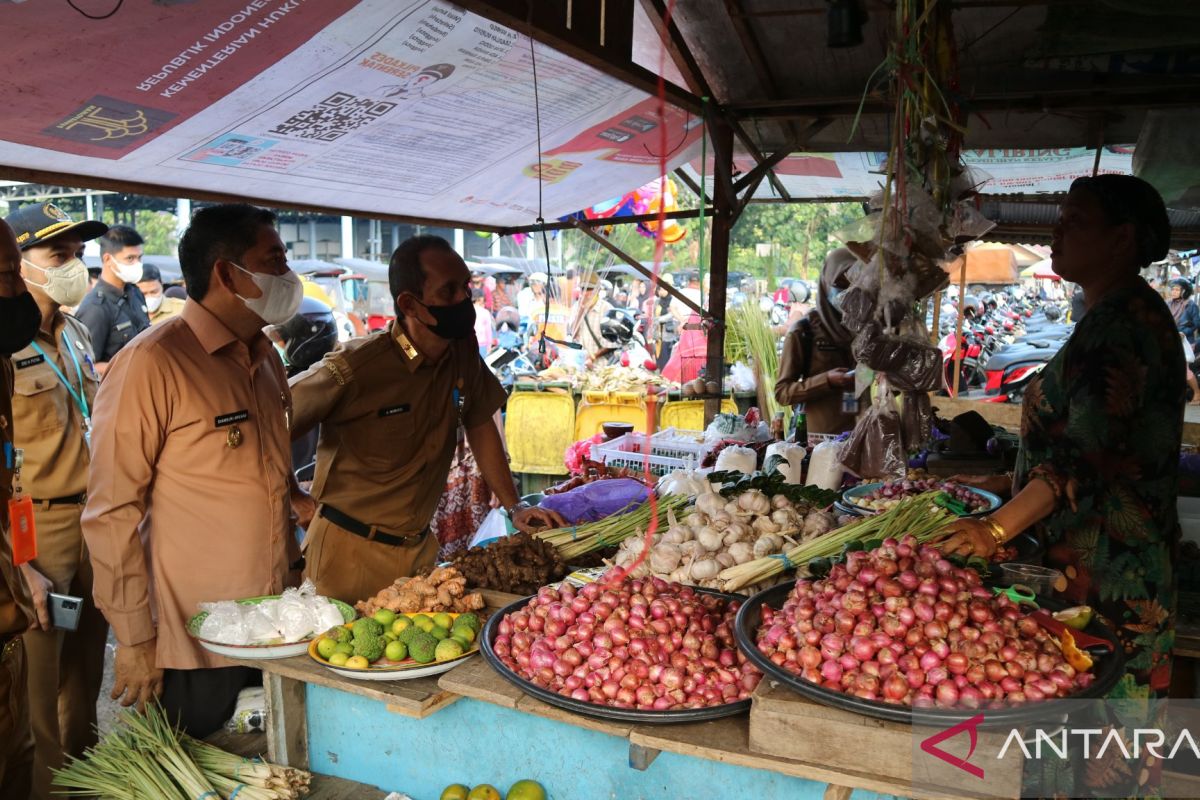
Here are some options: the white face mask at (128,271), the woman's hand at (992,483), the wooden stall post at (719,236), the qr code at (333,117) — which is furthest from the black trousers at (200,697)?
the white face mask at (128,271)

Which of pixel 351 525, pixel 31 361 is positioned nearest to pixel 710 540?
pixel 351 525

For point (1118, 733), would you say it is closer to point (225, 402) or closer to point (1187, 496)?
point (225, 402)

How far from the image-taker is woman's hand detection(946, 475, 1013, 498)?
3287 mm

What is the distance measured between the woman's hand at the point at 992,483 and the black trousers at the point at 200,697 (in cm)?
261

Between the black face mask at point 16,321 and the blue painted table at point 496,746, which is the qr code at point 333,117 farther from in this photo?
the blue painted table at point 496,746

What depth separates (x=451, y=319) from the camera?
3.31 m

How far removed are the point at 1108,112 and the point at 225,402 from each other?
5.23m

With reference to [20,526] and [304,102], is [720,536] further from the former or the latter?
[304,102]

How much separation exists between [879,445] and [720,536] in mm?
1156

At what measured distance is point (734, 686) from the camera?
182 cm

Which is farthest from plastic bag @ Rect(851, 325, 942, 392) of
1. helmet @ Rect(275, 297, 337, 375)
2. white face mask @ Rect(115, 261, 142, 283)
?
white face mask @ Rect(115, 261, 142, 283)

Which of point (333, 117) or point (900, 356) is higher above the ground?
point (333, 117)

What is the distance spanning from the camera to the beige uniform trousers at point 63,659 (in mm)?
3385

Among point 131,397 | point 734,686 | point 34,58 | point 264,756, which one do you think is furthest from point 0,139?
point 734,686
